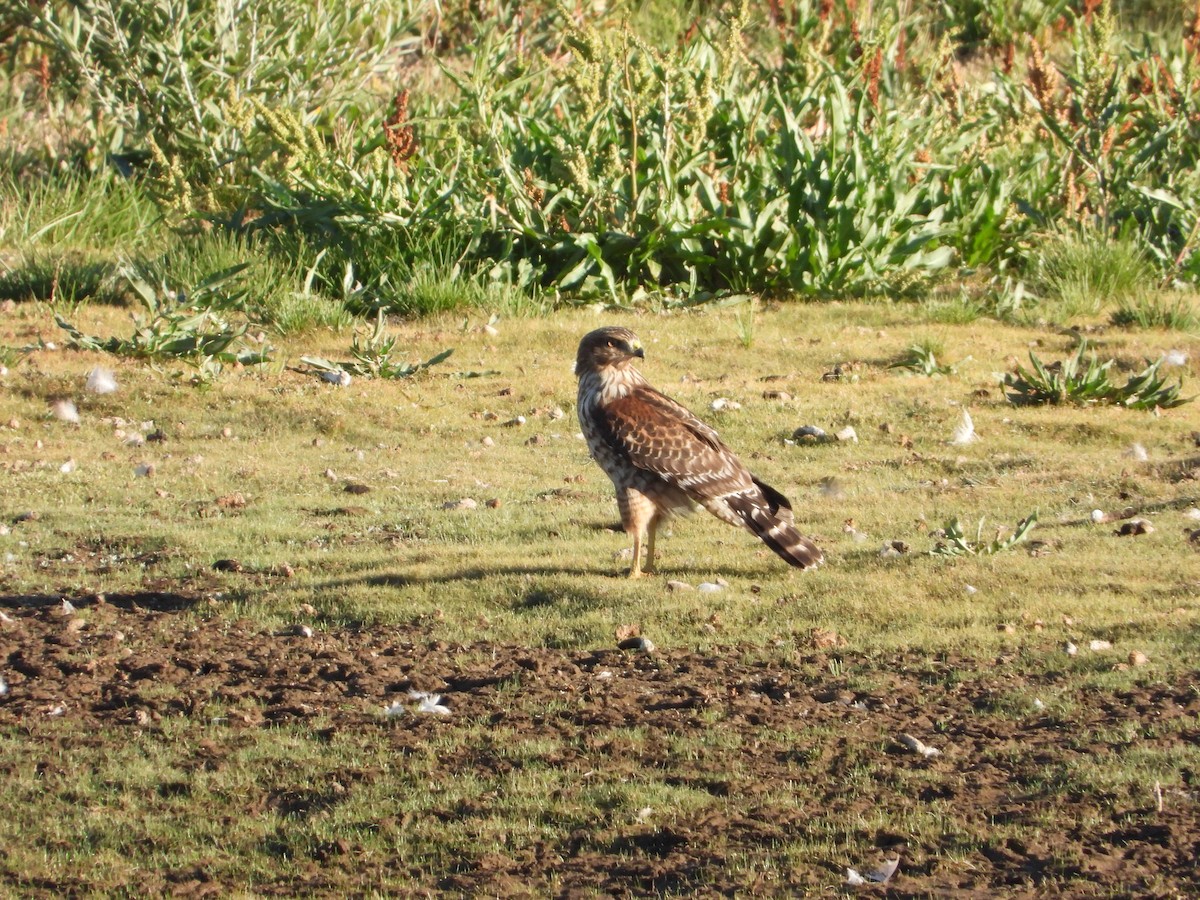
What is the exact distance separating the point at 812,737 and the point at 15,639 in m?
3.48

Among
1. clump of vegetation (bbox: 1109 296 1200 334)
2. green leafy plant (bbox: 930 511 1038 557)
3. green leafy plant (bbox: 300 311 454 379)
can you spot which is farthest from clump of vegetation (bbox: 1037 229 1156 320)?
green leafy plant (bbox: 930 511 1038 557)

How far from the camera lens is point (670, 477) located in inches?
310

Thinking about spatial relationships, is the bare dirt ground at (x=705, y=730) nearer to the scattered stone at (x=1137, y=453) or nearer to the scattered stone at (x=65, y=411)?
the scattered stone at (x=65, y=411)

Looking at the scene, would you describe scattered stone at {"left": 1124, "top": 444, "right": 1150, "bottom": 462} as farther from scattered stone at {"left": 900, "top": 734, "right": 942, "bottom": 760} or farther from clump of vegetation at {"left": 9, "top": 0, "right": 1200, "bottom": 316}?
scattered stone at {"left": 900, "top": 734, "right": 942, "bottom": 760}

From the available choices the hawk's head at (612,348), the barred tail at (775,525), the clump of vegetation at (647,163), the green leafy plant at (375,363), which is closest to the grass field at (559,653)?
the barred tail at (775,525)

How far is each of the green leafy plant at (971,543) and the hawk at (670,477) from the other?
658 mm

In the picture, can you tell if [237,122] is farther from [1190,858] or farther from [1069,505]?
[1190,858]

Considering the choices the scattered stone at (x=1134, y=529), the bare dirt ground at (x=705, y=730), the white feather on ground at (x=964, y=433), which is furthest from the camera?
the white feather on ground at (x=964, y=433)

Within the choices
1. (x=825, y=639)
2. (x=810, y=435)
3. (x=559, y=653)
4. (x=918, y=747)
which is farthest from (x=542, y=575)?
(x=810, y=435)

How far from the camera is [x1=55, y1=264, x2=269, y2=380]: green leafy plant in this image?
40.0 ft

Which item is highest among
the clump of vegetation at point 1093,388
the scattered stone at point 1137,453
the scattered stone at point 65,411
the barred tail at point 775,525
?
the clump of vegetation at point 1093,388

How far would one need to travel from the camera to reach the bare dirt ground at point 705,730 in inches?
184

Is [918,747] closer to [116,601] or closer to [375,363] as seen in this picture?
[116,601]

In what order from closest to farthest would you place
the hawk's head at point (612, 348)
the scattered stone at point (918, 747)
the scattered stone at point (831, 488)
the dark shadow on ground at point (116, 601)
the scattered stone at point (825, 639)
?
1. the scattered stone at point (918, 747)
2. the scattered stone at point (825, 639)
3. the dark shadow on ground at point (116, 601)
4. the hawk's head at point (612, 348)
5. the scattered stone at point (831, 488)
